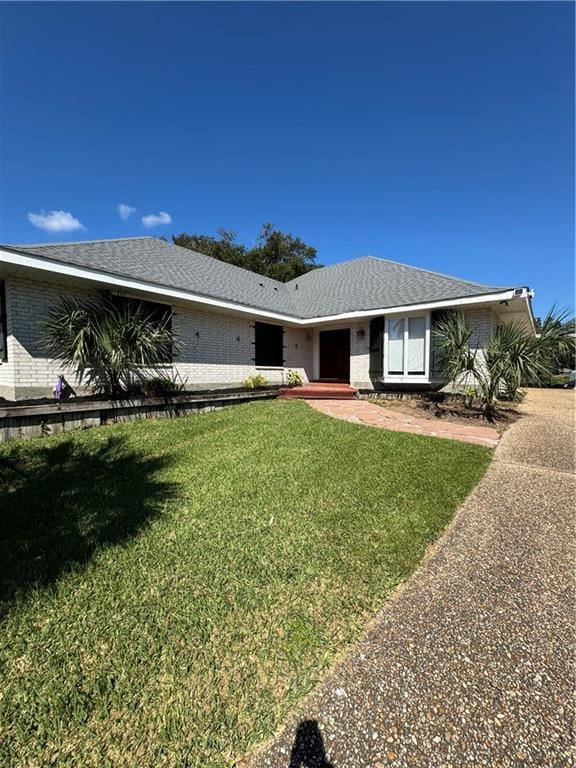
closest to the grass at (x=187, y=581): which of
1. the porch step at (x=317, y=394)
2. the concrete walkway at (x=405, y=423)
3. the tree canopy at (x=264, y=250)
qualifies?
the concrete walkway at (x=405, y=423)

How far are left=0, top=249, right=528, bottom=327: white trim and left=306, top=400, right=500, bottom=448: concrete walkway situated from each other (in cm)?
348

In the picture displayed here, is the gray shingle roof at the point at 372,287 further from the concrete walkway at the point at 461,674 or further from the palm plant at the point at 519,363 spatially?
the concrete walkway at the point at 461,674

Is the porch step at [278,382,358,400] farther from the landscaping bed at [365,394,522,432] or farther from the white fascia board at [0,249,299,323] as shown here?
the white fascia board at [0,249,299,323]

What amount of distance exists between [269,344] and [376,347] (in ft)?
13.4

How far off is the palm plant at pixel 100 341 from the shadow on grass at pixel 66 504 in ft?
7.55

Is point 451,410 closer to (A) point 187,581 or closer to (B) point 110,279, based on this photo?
(A) point 187,581

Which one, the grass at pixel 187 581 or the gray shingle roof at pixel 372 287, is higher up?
the gray shingle roof at pixel 372 287

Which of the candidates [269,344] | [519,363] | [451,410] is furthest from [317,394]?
[519,363]

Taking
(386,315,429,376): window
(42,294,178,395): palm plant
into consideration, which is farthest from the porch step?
(42,294,178,395): palm plant

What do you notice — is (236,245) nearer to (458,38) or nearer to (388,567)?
(458,38)

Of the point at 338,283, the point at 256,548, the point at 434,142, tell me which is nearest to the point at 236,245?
the point at 338,283

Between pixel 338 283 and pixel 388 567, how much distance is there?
13887mm

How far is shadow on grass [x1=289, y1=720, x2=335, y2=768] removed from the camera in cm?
141

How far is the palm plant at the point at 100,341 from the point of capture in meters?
7.08
